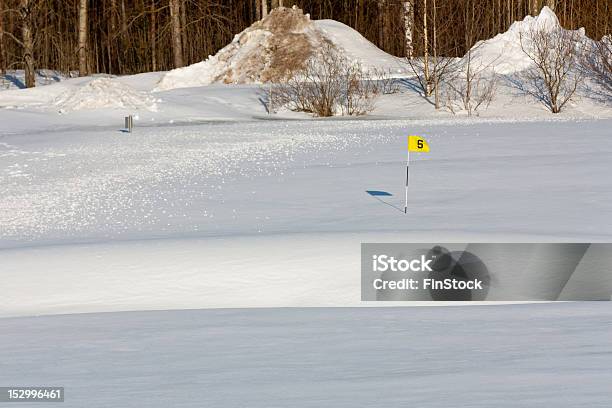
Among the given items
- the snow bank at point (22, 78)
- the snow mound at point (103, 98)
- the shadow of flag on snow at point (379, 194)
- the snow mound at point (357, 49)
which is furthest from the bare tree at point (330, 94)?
the shadow of flag on snow at point (379, 194)

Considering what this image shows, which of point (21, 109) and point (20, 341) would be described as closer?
point (20, 341)

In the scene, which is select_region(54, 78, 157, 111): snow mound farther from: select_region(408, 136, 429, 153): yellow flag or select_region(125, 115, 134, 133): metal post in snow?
select_region(408, 136, 429, 153): yellow flag

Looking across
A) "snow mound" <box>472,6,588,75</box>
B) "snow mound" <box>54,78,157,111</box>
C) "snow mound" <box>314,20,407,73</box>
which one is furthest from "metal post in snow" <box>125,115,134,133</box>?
"snow mound" <box>472,6,588,75</box>

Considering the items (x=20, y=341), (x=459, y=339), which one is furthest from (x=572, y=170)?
(x=20, y=341)

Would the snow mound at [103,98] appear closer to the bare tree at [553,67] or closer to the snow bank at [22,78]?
the snow bank at [22,78]

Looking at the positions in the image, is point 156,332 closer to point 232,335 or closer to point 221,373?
point 232,335

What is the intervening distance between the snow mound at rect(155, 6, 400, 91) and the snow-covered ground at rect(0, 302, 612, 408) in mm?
27423

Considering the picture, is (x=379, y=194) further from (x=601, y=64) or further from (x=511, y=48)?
(x=511, y=48)

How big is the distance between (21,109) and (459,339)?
23.1 m

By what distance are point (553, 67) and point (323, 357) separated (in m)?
26.8

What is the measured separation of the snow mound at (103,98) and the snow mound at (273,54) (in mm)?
6200

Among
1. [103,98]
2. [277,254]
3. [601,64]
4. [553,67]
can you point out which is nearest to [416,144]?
[277,254]

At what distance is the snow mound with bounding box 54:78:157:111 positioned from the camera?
1150 inches

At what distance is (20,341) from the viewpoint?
8.38m
